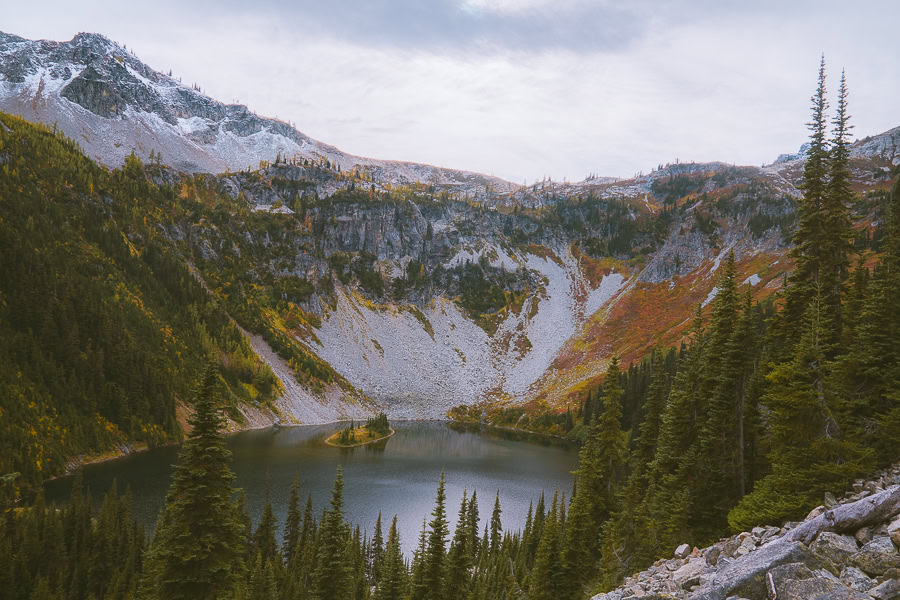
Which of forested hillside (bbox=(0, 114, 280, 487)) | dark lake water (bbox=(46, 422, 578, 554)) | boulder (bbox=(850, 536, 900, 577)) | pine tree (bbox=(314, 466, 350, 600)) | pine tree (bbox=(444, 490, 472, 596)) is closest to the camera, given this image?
boulder (bbox=(850, 536, 900, 577))

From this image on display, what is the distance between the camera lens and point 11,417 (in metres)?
75.9

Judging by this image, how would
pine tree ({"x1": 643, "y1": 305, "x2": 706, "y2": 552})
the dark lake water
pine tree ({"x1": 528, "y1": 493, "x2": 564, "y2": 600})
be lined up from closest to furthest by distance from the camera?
pine tree ({"x1": 643, "y1": 305, "x2": 706, "y2": 552})
pine tree ({"x1": 528, "y1": 493, "x2": 564, "y2": 600})
the dark lake water

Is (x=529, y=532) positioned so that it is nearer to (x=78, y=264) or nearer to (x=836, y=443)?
(x=836, y=443)

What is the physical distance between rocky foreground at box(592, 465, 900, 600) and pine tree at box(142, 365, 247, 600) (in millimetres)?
13342

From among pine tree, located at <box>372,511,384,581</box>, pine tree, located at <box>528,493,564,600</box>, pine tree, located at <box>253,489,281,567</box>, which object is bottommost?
pine tree, located at <box>372,511,384,581</box>

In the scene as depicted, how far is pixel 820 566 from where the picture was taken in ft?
29.2

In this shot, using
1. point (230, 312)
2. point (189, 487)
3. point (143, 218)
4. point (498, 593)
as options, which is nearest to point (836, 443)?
point (189, 487)

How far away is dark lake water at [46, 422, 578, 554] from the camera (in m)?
72.0

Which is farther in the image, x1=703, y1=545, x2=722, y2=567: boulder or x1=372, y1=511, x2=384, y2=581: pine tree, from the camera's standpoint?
x1=372, y1=511, x2=384, y2=581: pine tree

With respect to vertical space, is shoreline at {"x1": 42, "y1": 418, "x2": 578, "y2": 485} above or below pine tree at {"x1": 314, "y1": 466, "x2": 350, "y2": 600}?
below

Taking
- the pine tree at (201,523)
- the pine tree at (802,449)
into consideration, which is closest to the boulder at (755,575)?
the pine tree at (802,449)

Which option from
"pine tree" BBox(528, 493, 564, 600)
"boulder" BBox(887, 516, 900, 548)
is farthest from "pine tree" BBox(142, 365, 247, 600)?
"pine tree" BBox(528, 493, 564, 600)

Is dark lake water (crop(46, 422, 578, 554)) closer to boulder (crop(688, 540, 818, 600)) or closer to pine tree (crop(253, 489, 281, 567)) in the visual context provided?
pine tree (crop(253, 489, 281, 567))

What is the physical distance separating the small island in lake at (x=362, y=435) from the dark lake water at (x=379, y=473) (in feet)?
9.63
